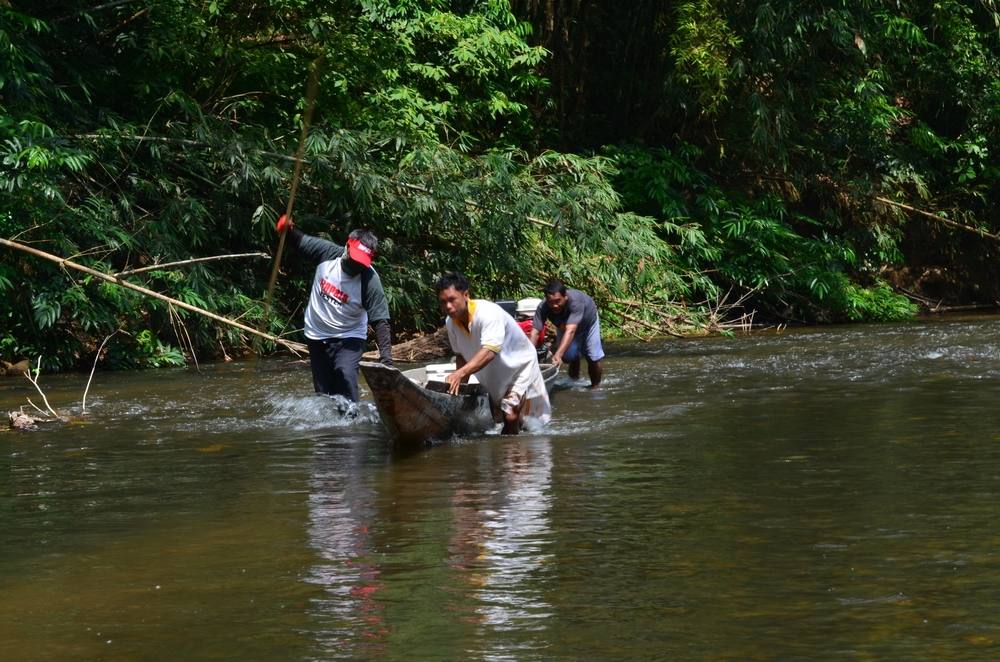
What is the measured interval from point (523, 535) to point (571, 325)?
749 cm

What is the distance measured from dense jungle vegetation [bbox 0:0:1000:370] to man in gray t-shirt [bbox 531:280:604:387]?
455cm

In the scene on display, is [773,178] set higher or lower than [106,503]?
higher

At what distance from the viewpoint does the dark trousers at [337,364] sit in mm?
11312

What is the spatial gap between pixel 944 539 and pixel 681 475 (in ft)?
7.64

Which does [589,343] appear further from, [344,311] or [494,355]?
[494,355]

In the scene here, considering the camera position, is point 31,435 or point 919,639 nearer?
point 919,639

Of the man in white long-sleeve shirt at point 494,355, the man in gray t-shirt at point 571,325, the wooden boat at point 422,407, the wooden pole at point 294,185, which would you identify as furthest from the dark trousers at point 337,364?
the man in gray t-shirt at point 571,325

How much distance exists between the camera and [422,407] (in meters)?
10.3

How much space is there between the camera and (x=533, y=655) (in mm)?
4957

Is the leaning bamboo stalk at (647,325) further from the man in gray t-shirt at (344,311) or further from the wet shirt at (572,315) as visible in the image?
the man in gray t-shirt at (344,311)

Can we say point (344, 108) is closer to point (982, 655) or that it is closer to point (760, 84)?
point (760, 84)

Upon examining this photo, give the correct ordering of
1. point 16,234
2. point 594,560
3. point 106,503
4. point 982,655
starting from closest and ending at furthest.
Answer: point 982,655 → point 594,560 → point 106,503 → point 16,234

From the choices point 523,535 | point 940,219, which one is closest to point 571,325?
point 523,535

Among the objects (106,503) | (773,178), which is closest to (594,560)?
(106,503)
